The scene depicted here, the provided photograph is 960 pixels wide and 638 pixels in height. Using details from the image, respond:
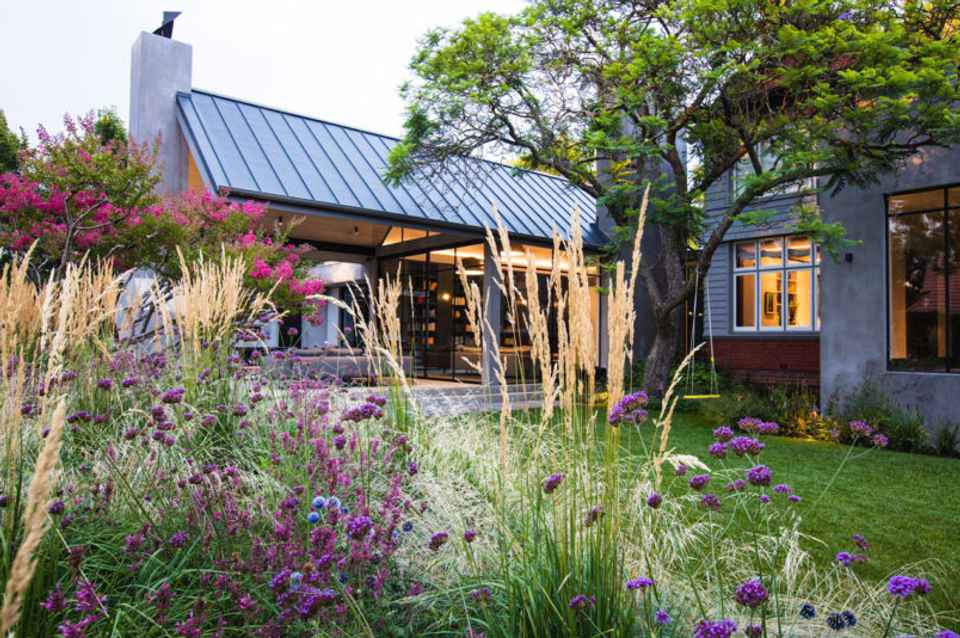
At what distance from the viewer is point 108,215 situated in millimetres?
6172

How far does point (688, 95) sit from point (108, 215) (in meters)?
7.65

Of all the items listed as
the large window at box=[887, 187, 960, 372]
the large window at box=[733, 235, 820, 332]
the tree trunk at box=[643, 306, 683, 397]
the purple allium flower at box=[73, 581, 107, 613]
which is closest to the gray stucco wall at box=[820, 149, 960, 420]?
the large window at box=[887, 187, 960, 372]

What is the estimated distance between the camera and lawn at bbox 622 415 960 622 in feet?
10.4

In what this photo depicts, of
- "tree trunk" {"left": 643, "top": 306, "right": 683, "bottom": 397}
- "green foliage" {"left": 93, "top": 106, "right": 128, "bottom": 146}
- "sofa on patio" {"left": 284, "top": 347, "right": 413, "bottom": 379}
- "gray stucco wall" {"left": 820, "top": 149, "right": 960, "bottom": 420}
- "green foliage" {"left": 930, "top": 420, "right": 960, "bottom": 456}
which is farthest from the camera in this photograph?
"green foliage" {"left": 93, "top": 106, "right": 128, "bottom": 146}

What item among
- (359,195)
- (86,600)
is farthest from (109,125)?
(86,600)

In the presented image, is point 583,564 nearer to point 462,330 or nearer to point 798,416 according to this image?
point 798,416

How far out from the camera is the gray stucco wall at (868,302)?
688 cm

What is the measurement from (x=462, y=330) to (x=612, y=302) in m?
10.9

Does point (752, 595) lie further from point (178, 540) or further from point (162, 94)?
point (162, 94)

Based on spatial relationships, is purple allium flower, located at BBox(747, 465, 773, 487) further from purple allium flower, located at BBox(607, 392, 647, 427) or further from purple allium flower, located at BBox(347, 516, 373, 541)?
purple allium flower, located at BBox(347, 516, 373, 541)

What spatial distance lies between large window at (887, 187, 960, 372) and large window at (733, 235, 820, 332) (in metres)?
3.18

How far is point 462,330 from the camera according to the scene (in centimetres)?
1250

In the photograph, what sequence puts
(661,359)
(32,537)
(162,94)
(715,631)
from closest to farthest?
(32,537), (715,631), (661,359), (162,94)

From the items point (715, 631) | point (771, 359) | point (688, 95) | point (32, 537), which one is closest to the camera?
point (32, 537)
